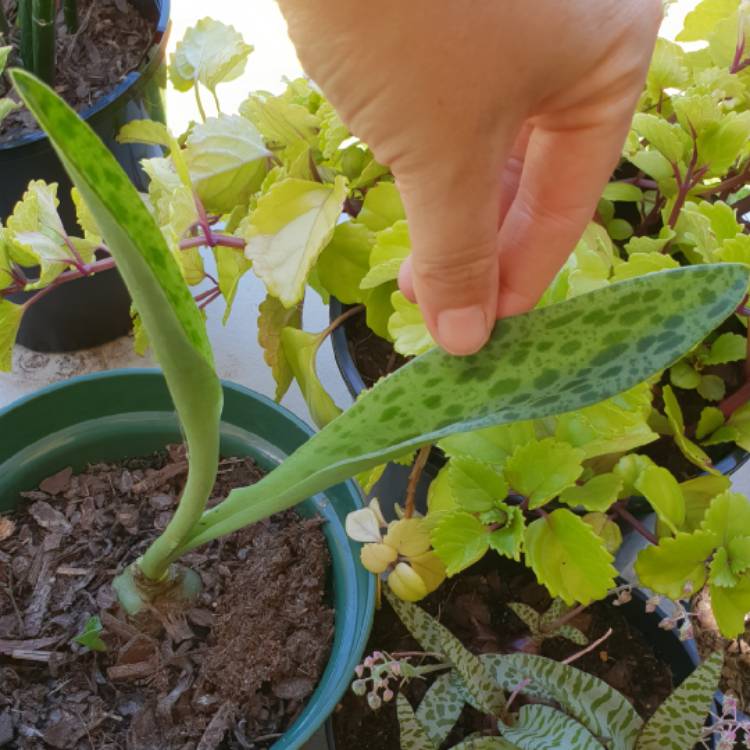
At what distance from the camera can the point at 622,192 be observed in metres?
0.64

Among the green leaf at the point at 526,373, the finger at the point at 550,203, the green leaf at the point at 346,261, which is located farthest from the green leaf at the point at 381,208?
the green leaf at the point at 526,373

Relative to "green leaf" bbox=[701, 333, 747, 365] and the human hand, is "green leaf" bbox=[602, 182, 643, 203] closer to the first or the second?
"green leaf" bbox=[701, 333, 747, 365]

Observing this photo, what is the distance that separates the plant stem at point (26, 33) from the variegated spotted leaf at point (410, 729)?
66 cm

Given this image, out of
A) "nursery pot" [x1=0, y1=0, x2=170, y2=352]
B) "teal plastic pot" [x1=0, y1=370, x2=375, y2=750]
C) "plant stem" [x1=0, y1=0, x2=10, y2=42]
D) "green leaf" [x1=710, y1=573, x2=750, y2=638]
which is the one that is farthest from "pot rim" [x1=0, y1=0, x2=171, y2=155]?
"green leaf" [x1=710, y1=573, x2=750, y2=638]

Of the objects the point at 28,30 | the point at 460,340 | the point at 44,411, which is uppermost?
the point at 28,30

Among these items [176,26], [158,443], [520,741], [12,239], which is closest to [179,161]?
[12,239]

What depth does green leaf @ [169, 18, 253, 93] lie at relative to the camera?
685mm

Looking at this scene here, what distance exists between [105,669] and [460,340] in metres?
0.37

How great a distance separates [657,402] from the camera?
64 cm

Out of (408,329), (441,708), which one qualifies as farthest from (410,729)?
(408,329)

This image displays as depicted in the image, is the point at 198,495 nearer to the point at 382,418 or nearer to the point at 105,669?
the point at 382,418

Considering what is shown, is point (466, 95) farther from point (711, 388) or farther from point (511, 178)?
point (711, 388)

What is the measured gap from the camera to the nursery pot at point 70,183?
76 cm

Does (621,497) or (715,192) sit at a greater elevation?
(715,192)
